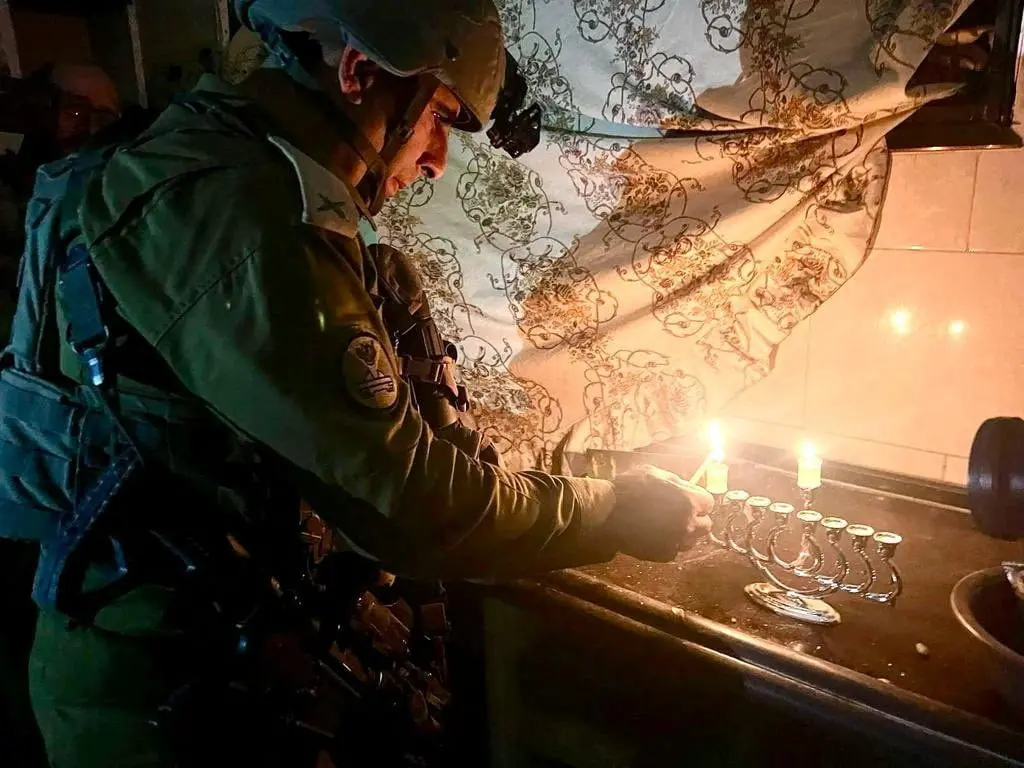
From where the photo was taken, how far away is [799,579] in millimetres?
1126

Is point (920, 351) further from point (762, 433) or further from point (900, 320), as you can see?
point (762, 433)

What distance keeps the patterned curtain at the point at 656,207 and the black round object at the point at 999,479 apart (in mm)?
403

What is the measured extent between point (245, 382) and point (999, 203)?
122 centimetres

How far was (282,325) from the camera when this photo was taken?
2.27 ft

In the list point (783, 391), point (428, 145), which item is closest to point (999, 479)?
point (783, 391)

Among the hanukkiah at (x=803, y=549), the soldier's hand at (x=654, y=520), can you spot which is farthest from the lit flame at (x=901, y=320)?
the soldier's hand at (x=654, y=520)

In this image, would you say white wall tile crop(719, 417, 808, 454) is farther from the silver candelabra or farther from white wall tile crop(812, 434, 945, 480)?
the silver candelabra

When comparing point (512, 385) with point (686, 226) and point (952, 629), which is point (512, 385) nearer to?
point (686, 226)

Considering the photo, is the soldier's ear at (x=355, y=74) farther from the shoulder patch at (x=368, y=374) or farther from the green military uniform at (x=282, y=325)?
the shoulder patch at (x=368, y=374)

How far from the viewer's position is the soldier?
71 centimetres

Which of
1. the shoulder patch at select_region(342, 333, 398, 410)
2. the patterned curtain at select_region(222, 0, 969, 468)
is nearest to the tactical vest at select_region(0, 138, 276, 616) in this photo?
the shoulder patch at select_region(342, 333, 398, 410)

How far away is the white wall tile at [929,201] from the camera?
1.29 m

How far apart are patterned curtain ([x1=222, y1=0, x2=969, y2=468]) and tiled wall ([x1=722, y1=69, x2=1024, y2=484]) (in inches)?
7.1

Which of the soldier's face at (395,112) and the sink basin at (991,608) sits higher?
the soldier's face at (395,112)
